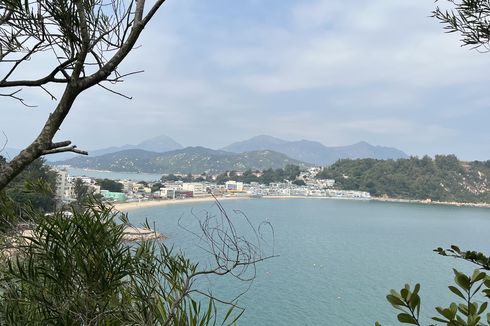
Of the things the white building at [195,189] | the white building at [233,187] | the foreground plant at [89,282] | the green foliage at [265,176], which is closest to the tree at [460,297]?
the foreground plant at [89,282]

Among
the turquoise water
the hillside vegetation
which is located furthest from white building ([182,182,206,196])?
the hillside vegetation

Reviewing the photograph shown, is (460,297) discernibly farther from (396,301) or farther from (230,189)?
(230,189)

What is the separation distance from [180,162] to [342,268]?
92357 millimetres

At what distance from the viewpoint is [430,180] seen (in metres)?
55.7

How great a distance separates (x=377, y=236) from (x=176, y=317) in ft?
85.4

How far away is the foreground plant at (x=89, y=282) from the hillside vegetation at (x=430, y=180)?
58.5m

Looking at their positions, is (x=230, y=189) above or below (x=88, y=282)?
below

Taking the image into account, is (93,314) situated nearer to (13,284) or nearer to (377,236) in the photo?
(13,284)

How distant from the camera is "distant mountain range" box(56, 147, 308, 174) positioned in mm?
98500

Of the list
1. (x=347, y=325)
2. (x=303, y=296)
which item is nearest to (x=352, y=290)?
(x=303, y=296)

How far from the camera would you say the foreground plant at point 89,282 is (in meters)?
1.23

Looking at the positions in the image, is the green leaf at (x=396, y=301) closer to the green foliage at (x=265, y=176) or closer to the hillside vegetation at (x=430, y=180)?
the hillside vegetation at (x=430, y=180)

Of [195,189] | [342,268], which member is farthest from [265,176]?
[342,268]

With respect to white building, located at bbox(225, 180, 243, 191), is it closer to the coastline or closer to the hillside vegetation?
the hillside vegetation
